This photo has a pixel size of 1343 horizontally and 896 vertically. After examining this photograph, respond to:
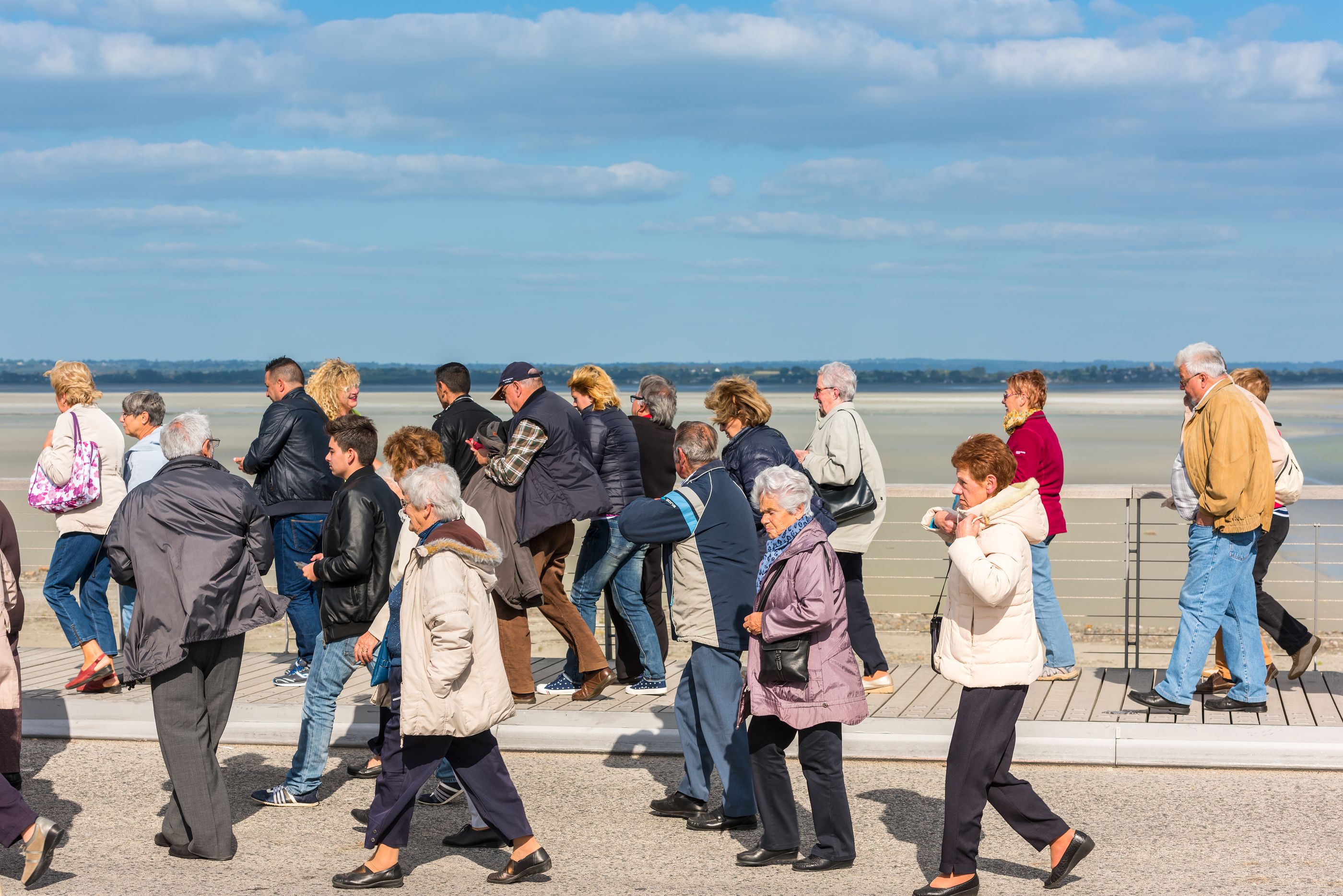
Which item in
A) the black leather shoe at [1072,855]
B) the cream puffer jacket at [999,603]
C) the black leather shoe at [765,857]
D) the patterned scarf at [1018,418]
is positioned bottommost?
the black leather shoe at [765,857]

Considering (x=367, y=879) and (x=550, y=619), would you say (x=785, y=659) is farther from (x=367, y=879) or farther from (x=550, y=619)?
(x=550, y=619)

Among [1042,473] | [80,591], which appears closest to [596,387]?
[1042,473]

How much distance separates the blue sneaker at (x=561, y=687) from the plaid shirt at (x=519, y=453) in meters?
1.35

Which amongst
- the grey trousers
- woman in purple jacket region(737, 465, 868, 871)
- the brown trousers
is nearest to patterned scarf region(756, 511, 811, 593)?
woman in purple jacket region(737, 465, 868, 871)

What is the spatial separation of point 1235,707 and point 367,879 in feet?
15.1

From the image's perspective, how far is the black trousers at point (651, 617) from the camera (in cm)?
826

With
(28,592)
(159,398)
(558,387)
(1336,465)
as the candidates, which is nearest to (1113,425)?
(1336,465)

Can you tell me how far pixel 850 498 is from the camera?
24.9 feet

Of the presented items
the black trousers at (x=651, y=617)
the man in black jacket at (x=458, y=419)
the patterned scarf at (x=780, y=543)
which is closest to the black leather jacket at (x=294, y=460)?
the man in black jacket at (x=458, y=419)

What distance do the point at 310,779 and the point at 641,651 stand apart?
7.86 ft

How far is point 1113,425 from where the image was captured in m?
46.3

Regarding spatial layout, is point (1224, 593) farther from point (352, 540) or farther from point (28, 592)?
point (28, 592)

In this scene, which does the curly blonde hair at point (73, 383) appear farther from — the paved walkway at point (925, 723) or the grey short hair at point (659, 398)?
the grey short hair at point (659, 398)

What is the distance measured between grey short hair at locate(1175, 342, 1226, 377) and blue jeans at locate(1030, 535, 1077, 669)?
4.08 ft
